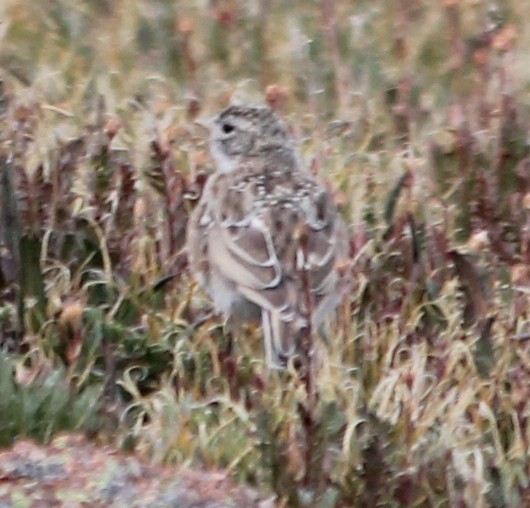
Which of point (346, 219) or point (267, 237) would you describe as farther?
A: point (346, 219)

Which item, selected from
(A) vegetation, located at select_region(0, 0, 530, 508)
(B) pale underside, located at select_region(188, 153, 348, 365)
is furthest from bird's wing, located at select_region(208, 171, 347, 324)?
(A) vegetation, located at select_region(0, 0, 530, 508)

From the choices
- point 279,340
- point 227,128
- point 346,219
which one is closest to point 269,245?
point 279,340

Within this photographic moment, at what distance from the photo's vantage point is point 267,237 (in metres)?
6.63

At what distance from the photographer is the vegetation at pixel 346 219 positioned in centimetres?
567

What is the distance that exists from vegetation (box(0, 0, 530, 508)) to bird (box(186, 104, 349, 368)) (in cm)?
12

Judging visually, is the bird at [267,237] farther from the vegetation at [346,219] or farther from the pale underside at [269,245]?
the vegetation at [346,219]

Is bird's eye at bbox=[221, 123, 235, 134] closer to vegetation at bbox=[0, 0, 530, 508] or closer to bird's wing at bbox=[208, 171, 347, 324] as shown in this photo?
vegetation at bbox=[0, 0, 530, 508]

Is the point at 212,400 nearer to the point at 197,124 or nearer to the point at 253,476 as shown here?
the point at 253,476

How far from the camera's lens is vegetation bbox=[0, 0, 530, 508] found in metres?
5.67

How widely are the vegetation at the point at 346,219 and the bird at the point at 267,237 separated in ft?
0.39

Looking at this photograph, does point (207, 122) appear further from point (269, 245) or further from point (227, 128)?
point (269, 245)

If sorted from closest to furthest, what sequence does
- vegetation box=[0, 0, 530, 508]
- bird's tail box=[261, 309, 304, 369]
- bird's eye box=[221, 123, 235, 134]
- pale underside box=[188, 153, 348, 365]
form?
1. vegetation box=[0, 0, 530, 508]
2. bird's tail box=[261, 309, 304, 369]
3. pale underside box=[188, 153, 348, 365]
4. bird's eye box=[221, 123, 235, 134]

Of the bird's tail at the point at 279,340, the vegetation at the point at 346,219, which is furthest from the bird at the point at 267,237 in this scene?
the vegetation at the point at 346,219

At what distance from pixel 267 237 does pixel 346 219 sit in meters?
0.79
